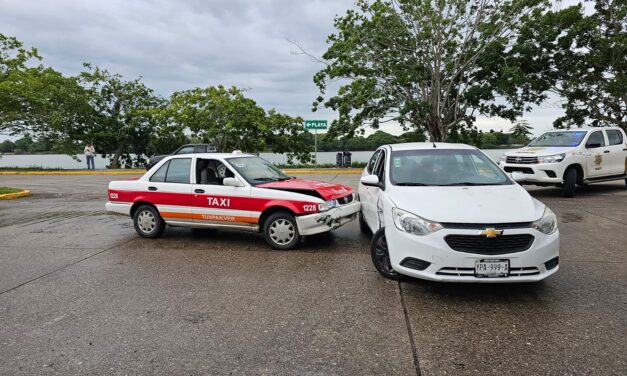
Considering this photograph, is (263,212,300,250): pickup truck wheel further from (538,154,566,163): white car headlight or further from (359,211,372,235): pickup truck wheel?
(538,154,566,163): white car headlight

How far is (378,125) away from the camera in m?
24.7

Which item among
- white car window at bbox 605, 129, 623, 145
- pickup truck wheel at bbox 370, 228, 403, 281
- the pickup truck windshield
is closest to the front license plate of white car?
pickup truck wheel at bbox 370, 228, 403, 281

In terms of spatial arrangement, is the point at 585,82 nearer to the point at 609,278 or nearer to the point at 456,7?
the point at 456,7

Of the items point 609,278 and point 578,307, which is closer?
point 578,307

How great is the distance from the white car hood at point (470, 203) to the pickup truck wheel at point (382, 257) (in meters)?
0.49

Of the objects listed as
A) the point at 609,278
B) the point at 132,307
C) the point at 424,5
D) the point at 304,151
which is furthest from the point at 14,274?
the point at 304,151

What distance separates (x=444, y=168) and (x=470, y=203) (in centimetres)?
125

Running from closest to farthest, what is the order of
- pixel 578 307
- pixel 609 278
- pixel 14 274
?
1. pixel 578 307
2. pixel 609 278
3. pixel 14 274

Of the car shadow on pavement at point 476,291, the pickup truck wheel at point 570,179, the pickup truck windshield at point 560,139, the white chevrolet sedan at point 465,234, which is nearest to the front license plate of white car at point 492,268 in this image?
the white chevrolet sedan at point 465,234

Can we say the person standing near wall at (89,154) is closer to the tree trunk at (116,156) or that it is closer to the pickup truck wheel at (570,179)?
the tree trunk at (116,156)

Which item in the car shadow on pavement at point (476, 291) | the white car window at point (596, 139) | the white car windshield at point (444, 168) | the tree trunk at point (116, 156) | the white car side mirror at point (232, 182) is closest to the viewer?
the car shadow on pavement at point (476, 291)

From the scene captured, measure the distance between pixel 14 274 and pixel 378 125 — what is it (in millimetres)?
21260

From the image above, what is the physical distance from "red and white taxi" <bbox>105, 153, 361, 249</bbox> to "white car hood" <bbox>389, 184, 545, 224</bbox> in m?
1.60

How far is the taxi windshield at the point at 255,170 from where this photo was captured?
690 centimetres
